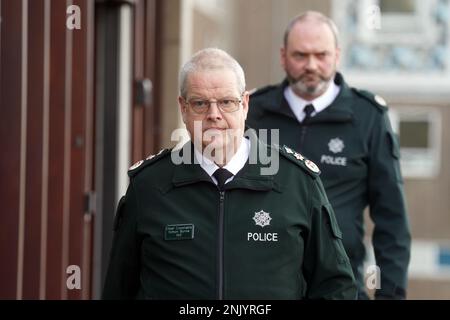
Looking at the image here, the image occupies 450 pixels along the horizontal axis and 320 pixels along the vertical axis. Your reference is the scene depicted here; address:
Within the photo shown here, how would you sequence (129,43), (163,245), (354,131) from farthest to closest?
1. (129,43)
2. (354,131)
3. (163,245)

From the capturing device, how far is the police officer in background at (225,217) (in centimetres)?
318

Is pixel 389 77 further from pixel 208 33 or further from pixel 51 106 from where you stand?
pixel 51 106

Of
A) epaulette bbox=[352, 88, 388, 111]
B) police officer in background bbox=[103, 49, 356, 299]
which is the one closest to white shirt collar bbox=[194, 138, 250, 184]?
police officer in background bbox=[103, 49, 356, 299]

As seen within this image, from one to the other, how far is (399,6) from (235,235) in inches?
434

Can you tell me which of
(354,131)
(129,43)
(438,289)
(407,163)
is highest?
(129,43)

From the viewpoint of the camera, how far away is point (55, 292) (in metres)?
5.34

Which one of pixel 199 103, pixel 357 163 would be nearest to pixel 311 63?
pixel 357 163

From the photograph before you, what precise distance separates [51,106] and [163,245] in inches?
87.4

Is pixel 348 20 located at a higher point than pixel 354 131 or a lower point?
higher

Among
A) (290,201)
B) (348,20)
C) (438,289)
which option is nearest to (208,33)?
(348,20)

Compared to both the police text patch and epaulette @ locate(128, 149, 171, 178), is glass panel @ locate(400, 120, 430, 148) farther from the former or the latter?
the police text patch

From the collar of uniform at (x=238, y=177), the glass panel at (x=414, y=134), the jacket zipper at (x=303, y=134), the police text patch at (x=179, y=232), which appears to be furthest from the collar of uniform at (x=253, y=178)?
the glass panel at (x=414, y=134)

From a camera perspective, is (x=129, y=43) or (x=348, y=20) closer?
(x=129, y=43)

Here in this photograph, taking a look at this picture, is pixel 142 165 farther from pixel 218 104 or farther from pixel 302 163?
pixel 302 163
